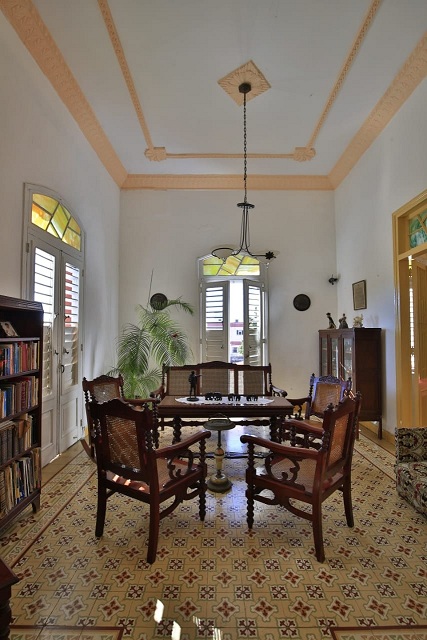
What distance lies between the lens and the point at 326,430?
6.84ft

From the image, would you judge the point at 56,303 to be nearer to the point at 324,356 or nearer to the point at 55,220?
the point at 55,220

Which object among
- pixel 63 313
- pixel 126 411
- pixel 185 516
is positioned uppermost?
pixel 63 313

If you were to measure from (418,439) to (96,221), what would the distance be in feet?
16.1

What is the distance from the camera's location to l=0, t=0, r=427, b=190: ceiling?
291 cm

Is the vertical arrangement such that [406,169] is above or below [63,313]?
above

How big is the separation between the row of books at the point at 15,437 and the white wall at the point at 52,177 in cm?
112

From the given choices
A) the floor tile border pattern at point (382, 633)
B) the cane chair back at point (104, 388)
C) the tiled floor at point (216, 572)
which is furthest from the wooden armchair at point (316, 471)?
the cane chair back at point (104, 388)

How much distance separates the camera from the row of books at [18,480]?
2.26 metres

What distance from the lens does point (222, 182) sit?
19.9ft

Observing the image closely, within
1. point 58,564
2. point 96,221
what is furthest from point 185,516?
point 96,221

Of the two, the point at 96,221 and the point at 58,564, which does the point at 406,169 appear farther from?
the point at 58,564

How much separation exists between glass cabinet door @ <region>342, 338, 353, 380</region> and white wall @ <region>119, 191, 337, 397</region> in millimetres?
1300

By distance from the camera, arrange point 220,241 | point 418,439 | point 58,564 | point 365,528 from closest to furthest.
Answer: point 58,564 < point 365,528 < point 418,439 < point 220,241

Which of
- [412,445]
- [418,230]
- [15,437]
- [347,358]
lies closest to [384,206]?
[418,230]
